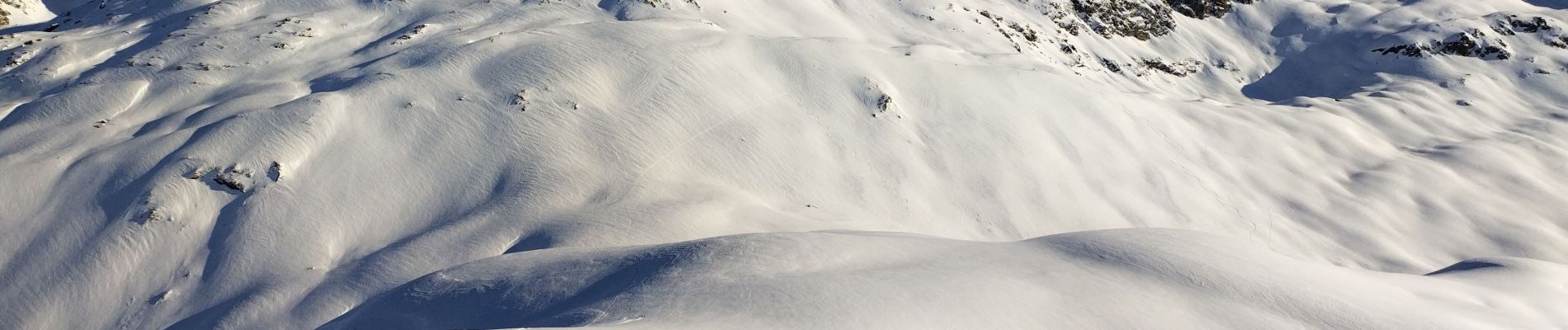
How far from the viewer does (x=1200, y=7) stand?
128 ft

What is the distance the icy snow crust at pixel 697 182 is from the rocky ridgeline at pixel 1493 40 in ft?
20.9

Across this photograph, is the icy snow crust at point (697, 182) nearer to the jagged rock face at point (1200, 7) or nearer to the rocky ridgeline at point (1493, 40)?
the rocky ridgeline at point (1493, 40)

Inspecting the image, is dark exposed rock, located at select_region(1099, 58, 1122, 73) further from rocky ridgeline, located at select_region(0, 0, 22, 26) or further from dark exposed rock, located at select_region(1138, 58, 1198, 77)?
rocky ridgeline, located at select_region(0, 0, 22, 26)

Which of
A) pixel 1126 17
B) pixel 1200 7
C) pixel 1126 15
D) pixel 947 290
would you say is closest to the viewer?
pixel 947 290

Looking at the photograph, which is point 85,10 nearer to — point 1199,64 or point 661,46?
point 661,46

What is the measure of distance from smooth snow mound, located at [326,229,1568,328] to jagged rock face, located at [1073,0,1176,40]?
24.6 m

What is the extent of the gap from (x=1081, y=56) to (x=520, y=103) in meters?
21.6

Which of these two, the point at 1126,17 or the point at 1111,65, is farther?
the point at 1126,17

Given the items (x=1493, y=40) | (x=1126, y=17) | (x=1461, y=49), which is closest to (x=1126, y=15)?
(x=1126, y=17)

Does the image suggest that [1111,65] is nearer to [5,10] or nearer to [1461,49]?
[1461,49]

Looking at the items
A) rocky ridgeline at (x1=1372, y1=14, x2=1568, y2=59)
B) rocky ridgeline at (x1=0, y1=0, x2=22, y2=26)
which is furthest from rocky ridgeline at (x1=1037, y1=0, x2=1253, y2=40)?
rocky ridgeline at (x1=0, y1=0, x2=22, y2=26)

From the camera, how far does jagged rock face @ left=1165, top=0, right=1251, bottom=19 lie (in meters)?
38.7

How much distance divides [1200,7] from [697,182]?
3100 centimetres

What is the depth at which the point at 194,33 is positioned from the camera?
20172mm
